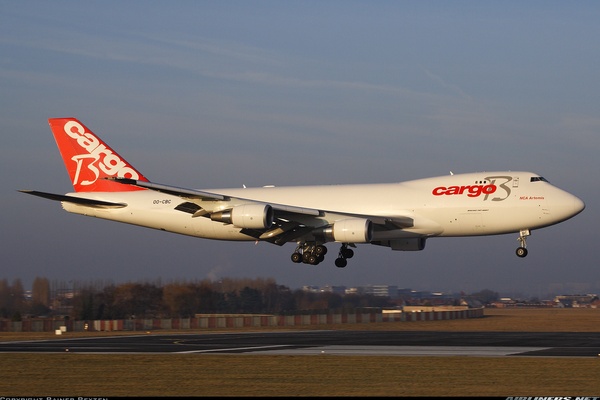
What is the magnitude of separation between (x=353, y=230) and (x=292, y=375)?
2309 centimetres

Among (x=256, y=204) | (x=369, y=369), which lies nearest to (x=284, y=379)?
(x=369, y=369)

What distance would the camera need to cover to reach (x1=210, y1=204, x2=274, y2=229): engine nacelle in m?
50.8

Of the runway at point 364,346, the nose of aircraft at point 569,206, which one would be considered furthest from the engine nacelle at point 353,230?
the nose of aircraft at point 569,206

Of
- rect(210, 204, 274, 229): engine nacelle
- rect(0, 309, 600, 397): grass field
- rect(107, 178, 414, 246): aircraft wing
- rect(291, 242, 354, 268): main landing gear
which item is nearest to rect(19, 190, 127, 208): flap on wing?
rect(107, 178, 414, 246): aircraft wing

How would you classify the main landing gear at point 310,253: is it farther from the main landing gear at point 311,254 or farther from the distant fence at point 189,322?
the distant fence at point 189,322

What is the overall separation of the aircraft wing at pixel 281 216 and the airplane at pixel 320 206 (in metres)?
0.06

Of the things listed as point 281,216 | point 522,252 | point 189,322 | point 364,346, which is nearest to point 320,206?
point 281,216

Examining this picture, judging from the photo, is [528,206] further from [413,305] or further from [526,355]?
[413,305]

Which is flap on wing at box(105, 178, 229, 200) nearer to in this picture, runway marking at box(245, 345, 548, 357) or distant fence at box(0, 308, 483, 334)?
runway marking at box(245, 345, 548, 357)

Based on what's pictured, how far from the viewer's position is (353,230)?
166 ft

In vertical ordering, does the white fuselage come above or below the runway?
above

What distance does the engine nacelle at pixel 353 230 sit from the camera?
50.5 meters

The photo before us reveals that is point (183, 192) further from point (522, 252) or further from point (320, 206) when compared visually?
point (522, 252)

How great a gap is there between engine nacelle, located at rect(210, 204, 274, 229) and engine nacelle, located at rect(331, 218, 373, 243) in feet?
12.8
